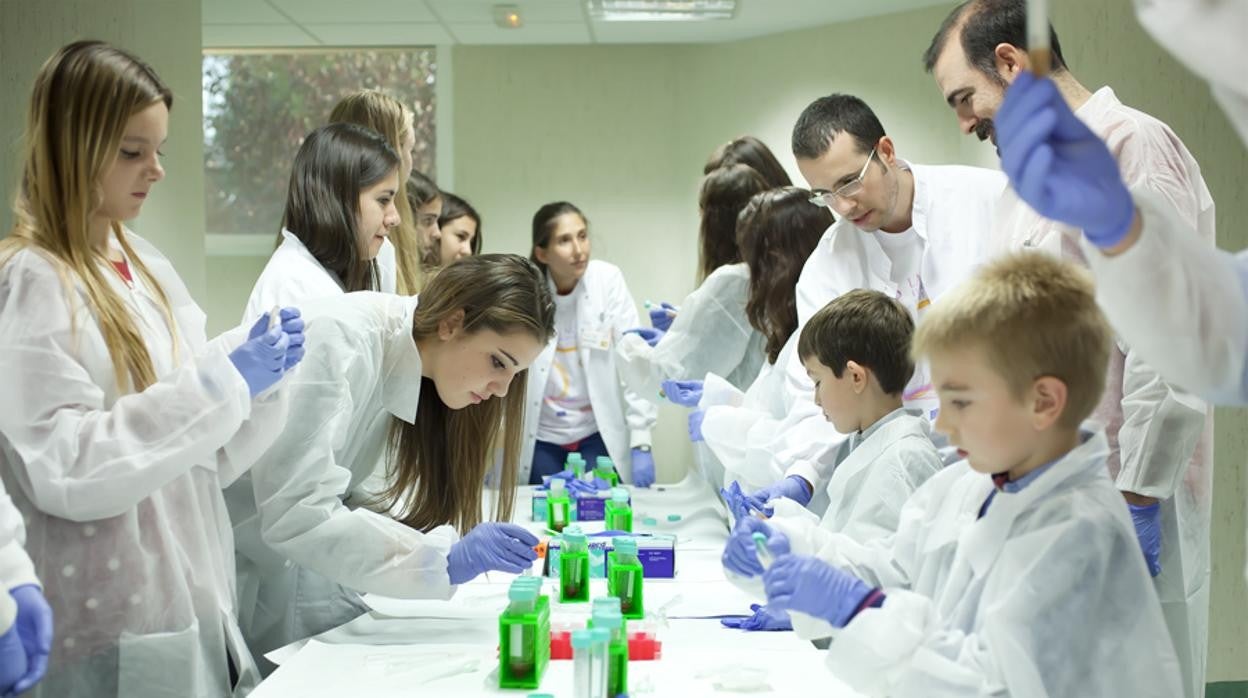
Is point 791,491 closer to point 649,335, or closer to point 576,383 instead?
point 649,335

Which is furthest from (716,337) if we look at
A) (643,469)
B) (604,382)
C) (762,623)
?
(762,623)

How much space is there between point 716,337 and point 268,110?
3.82 meters

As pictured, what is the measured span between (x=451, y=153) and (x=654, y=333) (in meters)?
2.51

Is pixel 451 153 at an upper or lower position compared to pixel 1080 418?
upper

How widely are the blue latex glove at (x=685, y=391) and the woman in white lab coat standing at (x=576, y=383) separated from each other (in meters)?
0.97

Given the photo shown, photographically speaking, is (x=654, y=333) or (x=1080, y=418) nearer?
(x=1080, y=418)

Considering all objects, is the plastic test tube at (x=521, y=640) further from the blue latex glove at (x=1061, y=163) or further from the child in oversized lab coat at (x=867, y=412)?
the blue latex glove at (x=1061, y=163)

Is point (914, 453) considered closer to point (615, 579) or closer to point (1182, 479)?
point (1182, 479)

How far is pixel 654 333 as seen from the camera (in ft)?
14.8

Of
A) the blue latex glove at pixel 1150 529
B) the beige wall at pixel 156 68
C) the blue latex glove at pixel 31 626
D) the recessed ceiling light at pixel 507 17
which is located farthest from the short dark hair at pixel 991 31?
the recessed ceiling light at pixel 507 17

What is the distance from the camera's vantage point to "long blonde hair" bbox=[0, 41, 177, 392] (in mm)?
1764

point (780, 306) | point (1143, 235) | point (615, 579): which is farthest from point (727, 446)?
point (1143, 235)

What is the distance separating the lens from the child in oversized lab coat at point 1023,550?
1317 mm

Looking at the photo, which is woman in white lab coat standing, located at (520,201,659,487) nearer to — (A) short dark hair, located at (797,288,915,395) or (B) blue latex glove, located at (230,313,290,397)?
(A) short dark hair, located at (797,288,915,395)
